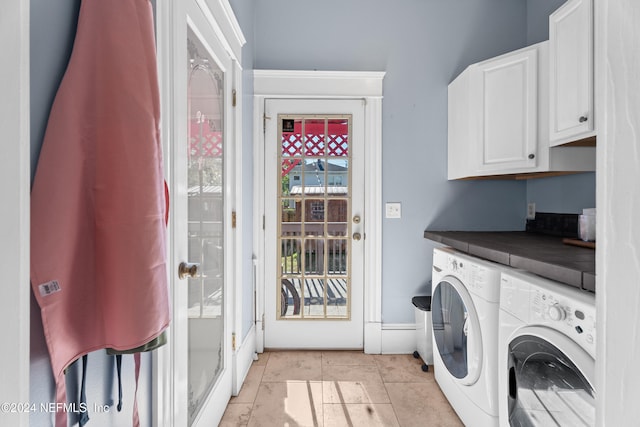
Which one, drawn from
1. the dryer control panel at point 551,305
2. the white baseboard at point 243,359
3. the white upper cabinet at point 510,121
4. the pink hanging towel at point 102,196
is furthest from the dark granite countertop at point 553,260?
the white baseboard at point 243,359

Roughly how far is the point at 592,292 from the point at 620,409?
0.85 metres

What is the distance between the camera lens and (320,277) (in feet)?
7.88

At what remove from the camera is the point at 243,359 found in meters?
1.97

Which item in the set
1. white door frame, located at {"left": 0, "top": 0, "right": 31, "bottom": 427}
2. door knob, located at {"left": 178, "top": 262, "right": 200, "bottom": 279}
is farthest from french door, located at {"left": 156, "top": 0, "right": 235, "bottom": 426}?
white door frame, located at {"left": 0, "top": 0, "right": 31, "bottom": 427}

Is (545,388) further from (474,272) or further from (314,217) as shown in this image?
(314,217)

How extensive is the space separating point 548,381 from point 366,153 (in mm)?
1761

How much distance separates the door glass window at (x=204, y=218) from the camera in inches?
50.3

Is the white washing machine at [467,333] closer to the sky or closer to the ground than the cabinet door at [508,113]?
closer to the ground

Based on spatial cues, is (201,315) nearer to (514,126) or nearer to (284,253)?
(284,253)

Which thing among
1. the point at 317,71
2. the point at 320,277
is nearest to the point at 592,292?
the point at 320,277

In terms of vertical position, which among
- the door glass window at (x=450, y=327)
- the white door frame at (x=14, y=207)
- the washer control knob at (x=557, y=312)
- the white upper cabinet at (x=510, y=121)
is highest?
the white upper cabinet at (x=510, y=121)

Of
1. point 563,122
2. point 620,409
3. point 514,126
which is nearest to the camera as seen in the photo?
point 620,409

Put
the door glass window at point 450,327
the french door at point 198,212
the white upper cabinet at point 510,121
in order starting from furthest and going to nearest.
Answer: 1. the white upper cabinet at point 510,121
2. the door glass window at point 450,327
3. the french door at point 198,212

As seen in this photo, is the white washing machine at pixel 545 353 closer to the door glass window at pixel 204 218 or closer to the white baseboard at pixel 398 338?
the white baseboard at pixel 398 338
